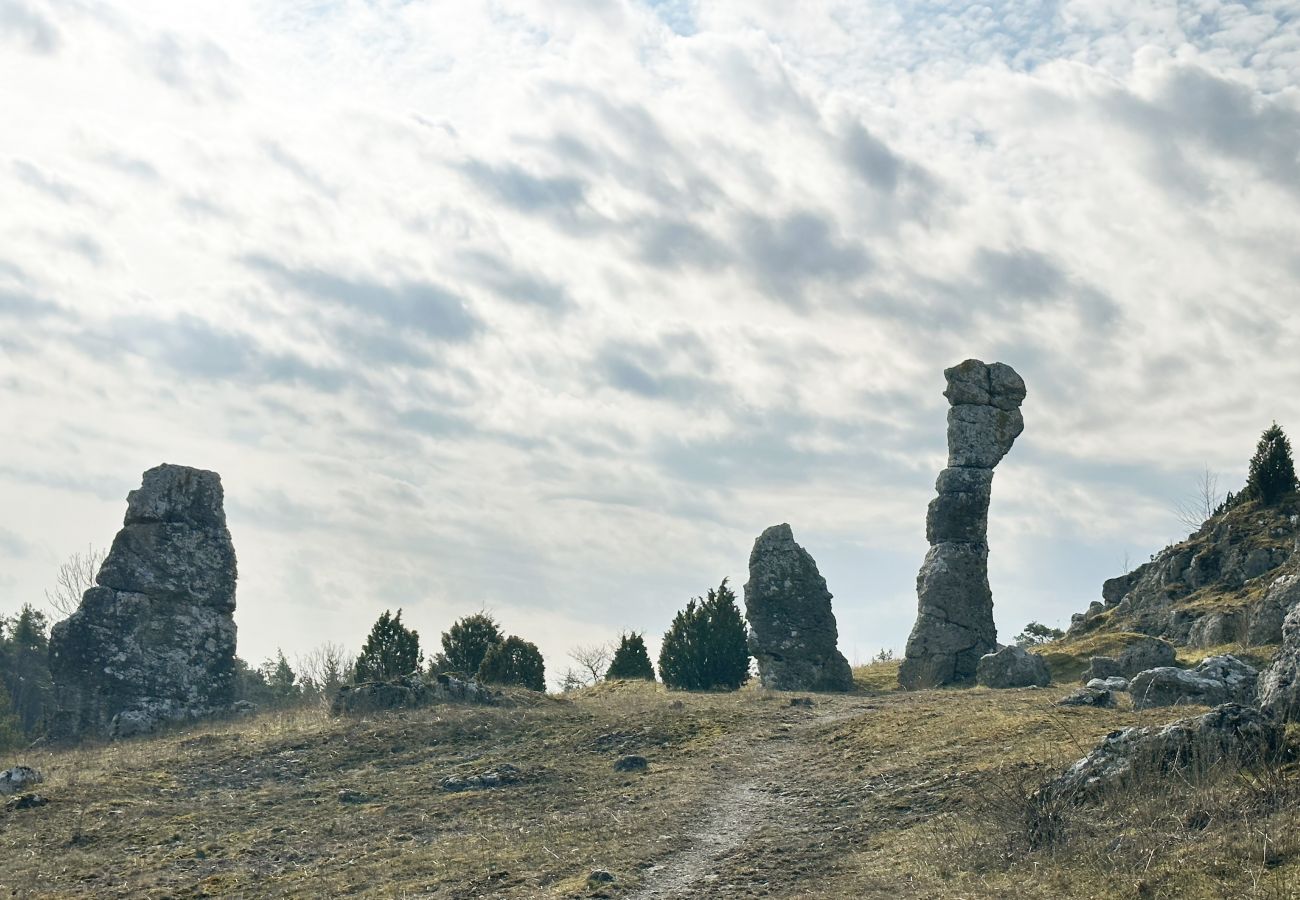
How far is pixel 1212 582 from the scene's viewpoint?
139 feet

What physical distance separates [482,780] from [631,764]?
9.51ft

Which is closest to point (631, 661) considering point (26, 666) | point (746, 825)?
point (746, 825)

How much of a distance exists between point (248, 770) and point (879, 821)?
14693mm

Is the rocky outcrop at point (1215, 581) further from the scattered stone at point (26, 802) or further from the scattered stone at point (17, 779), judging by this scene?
the scattered stone at point (17, 779)

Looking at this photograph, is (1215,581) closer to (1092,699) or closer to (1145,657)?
(1145,657)

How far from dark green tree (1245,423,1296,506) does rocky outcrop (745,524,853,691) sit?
16.6 m

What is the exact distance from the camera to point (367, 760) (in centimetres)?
2783

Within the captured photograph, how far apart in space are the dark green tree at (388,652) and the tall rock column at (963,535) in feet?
48.2

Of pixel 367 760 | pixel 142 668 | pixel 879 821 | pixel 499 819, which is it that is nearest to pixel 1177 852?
pixel 879 821

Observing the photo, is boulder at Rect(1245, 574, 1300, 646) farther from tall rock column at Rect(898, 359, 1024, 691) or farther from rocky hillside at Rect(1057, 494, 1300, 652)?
tall rock column at Rect(898, 359, 1024, 691)

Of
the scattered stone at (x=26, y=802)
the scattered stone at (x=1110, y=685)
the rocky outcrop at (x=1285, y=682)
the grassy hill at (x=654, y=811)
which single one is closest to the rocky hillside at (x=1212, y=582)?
the scattered stone at (x=1110, y=685)

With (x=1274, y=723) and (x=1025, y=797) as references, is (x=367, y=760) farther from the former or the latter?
(x=1274, y=723)

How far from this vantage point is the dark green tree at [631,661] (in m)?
42.6

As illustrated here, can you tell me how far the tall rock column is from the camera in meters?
38.9
